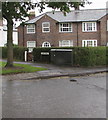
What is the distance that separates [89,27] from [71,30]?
2.87m

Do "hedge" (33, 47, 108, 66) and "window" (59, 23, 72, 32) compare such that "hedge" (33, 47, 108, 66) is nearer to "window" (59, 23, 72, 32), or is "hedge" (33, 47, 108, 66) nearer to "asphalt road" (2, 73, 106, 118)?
"asphalt road" (2, 73, 106, 118)

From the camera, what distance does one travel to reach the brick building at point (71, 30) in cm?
3053

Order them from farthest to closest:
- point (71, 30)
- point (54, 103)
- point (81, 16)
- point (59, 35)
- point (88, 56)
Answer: point (81, 16), point (59, 35), point (71, 30), point (88, 56), point (54, 103)

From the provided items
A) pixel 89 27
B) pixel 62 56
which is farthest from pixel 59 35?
pixel 62 56

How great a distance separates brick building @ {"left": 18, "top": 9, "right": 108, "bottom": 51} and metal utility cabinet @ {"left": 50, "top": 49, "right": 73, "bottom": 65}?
13.0 metres

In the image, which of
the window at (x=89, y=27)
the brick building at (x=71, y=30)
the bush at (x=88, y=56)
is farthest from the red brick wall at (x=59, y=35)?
the bush at (x=88, y=56)

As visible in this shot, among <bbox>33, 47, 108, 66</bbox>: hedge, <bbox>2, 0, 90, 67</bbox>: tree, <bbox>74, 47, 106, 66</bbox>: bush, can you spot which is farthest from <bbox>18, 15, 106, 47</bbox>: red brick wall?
<bbox>2, 0, 90, 67</bbox>: tree

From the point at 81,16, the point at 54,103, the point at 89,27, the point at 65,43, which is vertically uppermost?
the point at 81,16

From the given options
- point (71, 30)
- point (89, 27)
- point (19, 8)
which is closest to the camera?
point (19, 8)

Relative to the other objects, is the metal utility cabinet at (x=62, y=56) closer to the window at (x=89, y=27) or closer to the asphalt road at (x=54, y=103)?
the asphalt road at (x=54, y=103)

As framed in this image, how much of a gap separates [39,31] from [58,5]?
1937 cm

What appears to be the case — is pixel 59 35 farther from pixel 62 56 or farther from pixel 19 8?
pixel 19 8

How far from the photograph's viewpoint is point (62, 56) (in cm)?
1673

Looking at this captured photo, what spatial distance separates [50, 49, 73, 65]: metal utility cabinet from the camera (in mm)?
16344
